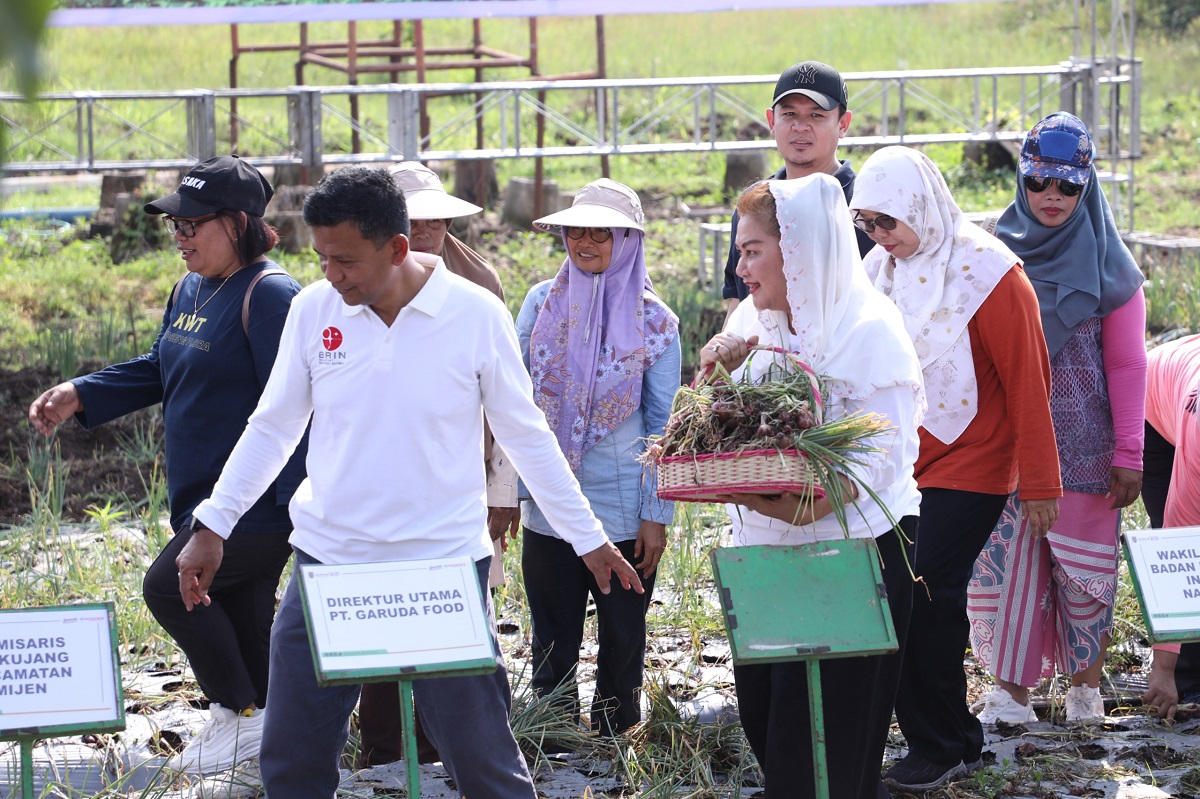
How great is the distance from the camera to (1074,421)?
12.3 ft

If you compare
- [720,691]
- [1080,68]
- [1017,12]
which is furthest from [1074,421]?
[1017,12]

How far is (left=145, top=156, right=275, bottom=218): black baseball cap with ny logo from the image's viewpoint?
10.8 feet

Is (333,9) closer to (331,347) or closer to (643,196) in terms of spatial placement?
(643,196)

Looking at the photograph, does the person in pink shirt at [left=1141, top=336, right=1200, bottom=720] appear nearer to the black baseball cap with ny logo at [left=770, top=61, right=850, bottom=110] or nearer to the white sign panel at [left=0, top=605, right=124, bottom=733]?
the black baseball cap with ny logo at [left=770, top=61, right=850, bottom=110]

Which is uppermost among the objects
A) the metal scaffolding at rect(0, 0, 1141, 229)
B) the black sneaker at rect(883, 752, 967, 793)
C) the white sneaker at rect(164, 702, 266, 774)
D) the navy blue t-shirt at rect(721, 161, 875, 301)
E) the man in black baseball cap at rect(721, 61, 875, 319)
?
the metal scaffolding at rect(0, 0, 1141, 229)

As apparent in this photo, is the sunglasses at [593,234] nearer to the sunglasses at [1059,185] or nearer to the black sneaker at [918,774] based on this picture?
the sunglasses at [1059,185]

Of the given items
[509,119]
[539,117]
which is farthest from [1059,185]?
[509,119]

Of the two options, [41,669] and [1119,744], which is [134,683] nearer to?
[41,669]

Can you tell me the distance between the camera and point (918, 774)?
11.1ft

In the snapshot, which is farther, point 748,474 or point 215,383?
point 215,383

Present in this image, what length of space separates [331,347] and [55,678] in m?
0.77

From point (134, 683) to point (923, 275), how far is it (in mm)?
2564

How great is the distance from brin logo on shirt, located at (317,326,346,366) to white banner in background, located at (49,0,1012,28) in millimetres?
7500

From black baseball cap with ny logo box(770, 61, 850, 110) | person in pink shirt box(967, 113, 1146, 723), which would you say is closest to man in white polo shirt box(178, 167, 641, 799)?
black baseball cap with ny logo box(770, 61, 850, 110)
